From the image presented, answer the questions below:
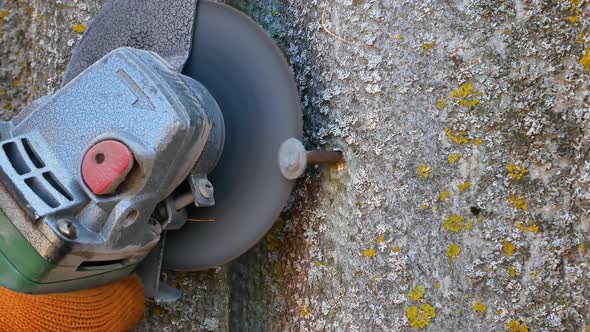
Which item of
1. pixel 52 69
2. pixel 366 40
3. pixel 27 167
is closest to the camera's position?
pixel 27 167

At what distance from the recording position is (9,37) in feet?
4.75

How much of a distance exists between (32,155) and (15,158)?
2 cm

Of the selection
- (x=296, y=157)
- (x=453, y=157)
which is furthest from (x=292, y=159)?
(x=453, y=157)

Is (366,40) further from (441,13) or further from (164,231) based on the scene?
(164,231)

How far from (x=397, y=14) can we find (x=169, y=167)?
0.38m

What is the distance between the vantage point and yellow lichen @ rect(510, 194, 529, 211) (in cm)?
94

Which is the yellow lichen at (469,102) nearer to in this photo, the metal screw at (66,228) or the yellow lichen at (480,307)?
the yellow lichen at (480,307)

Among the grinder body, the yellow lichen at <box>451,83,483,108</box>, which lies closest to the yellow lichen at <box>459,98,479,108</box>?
the yellow lichen at <box>451,83,483,108</box>

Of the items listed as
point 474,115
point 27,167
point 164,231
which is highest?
point 474,115

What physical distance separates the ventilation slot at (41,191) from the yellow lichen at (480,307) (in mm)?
550

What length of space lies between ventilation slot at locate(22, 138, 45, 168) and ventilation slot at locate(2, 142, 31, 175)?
1cm

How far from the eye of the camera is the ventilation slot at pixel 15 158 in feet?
3.07

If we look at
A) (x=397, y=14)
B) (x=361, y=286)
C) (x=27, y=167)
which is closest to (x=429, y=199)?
(x=361, y=286)

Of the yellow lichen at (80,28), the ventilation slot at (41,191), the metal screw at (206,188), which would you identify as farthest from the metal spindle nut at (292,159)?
the yellow lichen at (80,28)
